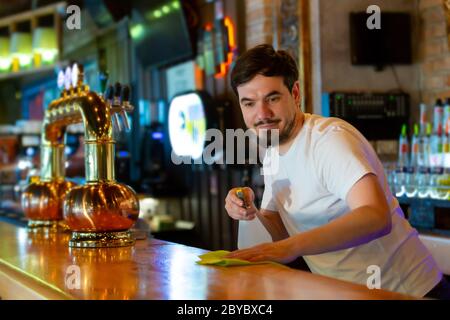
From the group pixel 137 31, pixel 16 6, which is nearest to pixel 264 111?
pixel 137 31

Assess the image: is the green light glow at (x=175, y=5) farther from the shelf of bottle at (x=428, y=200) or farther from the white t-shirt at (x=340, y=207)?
the white t-shirt at (x=340, y=207)

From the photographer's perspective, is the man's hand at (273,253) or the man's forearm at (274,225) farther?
the man's forearm at (274,225)

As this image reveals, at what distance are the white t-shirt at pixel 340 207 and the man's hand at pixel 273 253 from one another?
0.78 ft

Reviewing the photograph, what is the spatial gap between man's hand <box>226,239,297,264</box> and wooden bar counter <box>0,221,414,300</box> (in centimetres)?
2

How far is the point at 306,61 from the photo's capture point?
436 centimetres

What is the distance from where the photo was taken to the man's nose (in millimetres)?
2000

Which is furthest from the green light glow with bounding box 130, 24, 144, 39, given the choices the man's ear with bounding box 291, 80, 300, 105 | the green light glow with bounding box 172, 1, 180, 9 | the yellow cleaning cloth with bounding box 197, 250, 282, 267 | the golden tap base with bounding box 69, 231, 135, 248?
the yellow cleaning cloth with bounding box 197, 250, 282, 267

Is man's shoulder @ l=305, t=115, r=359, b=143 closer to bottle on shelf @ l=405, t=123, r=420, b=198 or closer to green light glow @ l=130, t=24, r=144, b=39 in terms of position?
bottle on shelf @ l=405, t=123, r=420, b=198

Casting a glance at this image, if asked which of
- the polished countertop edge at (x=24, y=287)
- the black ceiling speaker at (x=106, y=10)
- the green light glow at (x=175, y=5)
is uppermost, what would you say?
the black ceiling speaker at (x=106, y=10)

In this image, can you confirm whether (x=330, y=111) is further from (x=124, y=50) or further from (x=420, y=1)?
(x=124, y=50)

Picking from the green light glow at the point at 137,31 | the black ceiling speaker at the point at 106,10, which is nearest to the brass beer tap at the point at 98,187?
the green light glow at the point at 137,31

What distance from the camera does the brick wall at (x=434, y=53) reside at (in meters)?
4.22

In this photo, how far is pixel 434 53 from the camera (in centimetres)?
433
